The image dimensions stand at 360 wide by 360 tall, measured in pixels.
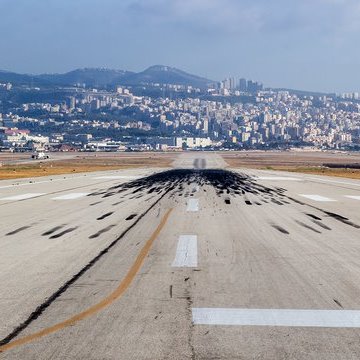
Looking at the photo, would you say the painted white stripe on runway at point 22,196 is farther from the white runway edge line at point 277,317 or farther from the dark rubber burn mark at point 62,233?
the white runway edge line at point 277,317

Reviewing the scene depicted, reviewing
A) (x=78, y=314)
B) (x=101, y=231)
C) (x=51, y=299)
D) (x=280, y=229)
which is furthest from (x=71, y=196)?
(x=78, y=314)

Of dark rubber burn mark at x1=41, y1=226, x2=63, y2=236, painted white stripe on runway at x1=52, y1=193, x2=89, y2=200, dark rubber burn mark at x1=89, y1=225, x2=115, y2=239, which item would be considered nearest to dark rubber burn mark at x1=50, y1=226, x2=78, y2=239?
dark rubber burn mark at x1=41, y1=226, x2=63, y2=236

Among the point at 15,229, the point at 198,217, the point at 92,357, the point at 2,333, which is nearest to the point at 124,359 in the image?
the point at 92,357

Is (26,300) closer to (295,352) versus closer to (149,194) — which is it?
(295,352)

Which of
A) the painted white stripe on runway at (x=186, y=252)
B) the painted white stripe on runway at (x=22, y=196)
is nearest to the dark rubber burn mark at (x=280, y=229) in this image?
the painted white stripe on runway at (x=186, y=252)

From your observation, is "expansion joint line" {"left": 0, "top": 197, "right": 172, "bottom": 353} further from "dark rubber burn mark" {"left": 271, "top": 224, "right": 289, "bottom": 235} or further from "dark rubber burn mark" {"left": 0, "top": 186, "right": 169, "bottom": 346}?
"dark rubber burn mark" {"left": 271, "top": 224, "right": 289, "bottom": 235}
